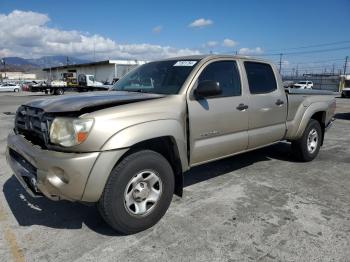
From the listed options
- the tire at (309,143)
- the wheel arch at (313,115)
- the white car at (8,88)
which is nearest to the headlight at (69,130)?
the wheel arch at (313,115)

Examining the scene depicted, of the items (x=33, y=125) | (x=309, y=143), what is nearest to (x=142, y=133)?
(x=33, y=125)

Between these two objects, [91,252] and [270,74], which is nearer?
[91,252]

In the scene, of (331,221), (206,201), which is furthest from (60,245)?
(331,221)

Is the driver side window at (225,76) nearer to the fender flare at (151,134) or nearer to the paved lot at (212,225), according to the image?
the fender flare at (151,134)

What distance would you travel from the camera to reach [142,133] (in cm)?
322

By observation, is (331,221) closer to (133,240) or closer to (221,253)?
(221,253)

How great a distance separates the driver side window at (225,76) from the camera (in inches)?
166

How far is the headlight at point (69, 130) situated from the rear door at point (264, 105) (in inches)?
97.3

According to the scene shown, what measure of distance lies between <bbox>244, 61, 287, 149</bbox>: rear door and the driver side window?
260 millimetres

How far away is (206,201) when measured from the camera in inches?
166

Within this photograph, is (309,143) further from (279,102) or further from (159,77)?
(159,77)

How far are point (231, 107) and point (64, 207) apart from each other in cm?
241

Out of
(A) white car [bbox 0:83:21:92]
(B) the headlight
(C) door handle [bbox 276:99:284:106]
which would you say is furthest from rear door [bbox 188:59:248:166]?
(A) white car [bbox 0:83:21:92]

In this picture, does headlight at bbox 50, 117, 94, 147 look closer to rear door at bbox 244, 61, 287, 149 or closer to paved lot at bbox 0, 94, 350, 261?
paved lot at bbox 0, 94, 350, 261
